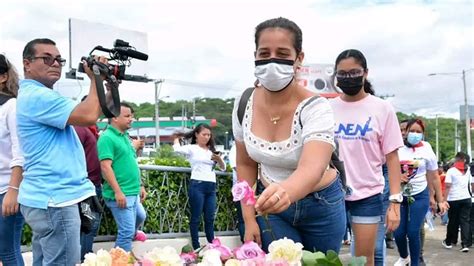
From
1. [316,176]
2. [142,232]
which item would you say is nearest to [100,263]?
[316,176]

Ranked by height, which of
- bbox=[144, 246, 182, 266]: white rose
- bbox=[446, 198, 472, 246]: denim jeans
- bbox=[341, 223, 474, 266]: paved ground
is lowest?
bbox=[341, 223, 474, 266]: paved ground

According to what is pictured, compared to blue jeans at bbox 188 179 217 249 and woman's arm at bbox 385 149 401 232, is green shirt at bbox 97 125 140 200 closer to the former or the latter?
blue jeans at bbox 188 179 217 249

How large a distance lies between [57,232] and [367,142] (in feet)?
6.65

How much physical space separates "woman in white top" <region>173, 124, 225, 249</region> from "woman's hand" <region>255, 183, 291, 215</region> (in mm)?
5262

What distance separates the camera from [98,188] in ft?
18.8

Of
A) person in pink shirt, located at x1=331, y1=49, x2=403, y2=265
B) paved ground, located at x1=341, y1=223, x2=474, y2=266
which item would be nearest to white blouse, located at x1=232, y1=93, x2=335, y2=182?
person in pink shirt, located at x1=331, y1=49, x2=403, y2=265

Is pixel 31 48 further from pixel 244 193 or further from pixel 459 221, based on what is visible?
pixel 459 221

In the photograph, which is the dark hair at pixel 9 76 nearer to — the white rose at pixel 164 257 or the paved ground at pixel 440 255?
the white rose at pixel 164 257

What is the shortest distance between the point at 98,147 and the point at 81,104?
232cm

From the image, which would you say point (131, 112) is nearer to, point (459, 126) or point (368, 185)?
point (368, 185)

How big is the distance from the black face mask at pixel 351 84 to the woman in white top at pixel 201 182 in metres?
3.60

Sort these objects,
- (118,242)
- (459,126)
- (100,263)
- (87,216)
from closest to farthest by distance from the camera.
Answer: (100,263)
(87,216)
(118,242)
(459,126)

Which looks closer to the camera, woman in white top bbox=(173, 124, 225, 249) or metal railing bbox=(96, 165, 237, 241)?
metal railing bbox=(96, 165, 237, 241)

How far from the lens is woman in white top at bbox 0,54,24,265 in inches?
144
